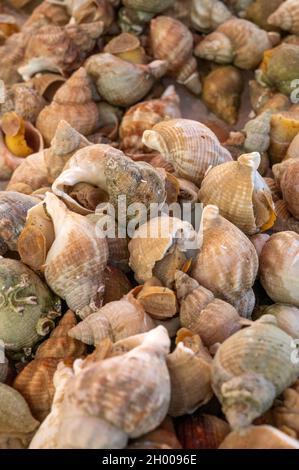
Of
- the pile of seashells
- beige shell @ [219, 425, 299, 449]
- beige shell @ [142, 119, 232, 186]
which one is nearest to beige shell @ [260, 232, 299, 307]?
the pile of seashells

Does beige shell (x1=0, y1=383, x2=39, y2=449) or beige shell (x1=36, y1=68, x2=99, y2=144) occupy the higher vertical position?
beige shell (x1=36, y1=68, x2=99, y2=144)

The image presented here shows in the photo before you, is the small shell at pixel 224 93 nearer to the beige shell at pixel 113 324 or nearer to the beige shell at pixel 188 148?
the beige shell at pixel 188 148

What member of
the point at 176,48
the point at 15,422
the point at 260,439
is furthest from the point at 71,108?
the point at 260,439

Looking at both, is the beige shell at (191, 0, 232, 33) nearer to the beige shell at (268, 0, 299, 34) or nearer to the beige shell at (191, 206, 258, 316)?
the beige shell at (268, 0, 299, 34)

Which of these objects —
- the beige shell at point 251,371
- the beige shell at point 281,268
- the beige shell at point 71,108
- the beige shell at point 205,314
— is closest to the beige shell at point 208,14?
the beige shell at point 71,108

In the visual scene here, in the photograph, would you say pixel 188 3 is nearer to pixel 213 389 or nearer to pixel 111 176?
pixel 111 176

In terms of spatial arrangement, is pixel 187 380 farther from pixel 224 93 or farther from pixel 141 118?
pixel 224 93

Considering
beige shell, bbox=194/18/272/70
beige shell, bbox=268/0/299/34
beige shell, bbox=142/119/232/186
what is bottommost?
beige shell, bbox=142/119/232/186
